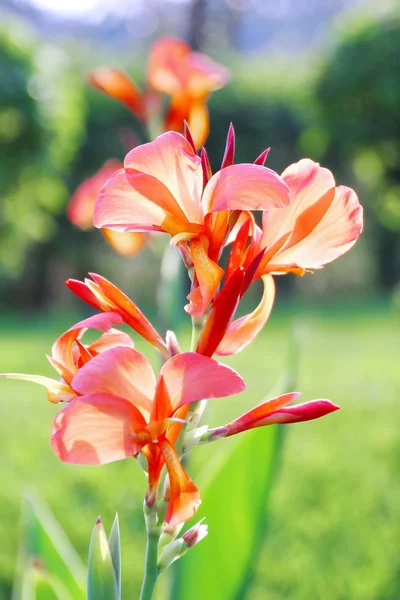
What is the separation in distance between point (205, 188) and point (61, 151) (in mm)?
4463

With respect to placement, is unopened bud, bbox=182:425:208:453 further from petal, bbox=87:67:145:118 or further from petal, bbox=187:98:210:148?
petal, bbox=87:67:145:118

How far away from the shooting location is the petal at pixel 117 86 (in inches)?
45.8

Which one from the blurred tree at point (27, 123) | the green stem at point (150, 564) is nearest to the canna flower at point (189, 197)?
the green stem at point (150, 564)

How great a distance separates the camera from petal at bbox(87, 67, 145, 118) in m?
1.16

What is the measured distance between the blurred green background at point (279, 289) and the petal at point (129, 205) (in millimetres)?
641

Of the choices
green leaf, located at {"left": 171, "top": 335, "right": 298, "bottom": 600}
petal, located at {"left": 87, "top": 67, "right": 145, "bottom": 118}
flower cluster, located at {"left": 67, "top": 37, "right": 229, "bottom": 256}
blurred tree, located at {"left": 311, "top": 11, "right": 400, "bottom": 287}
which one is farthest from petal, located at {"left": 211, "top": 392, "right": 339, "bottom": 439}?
blurred tree, located at {"left": 311, "top": 11, "right": 400, "bottom": 287}

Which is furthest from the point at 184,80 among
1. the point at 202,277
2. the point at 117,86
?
the point at 202,277

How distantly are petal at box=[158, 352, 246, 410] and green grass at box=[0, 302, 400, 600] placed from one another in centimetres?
54

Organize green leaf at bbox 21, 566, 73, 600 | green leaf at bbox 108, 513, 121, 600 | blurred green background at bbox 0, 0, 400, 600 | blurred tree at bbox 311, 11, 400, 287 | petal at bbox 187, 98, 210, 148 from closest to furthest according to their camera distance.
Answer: green leaf at bbox 108, 513, 121, 600, green leaf at bbox 21, 566, 73, 600, petal at bbox 187, 98, 210, 148, blurred green background at bbox 0, 0, 400, 600, blurred tree at bbox 311, 11, 400, 287

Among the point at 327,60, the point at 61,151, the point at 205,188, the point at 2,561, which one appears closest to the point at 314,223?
the point at 205,188

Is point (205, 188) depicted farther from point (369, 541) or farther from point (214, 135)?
point (214, 135)

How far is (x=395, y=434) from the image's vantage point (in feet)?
9.32

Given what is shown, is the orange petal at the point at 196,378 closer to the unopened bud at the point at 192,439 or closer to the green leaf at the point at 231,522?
the unopened bud at the point at 192,439

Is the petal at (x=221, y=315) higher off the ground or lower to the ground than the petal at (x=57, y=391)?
higher
